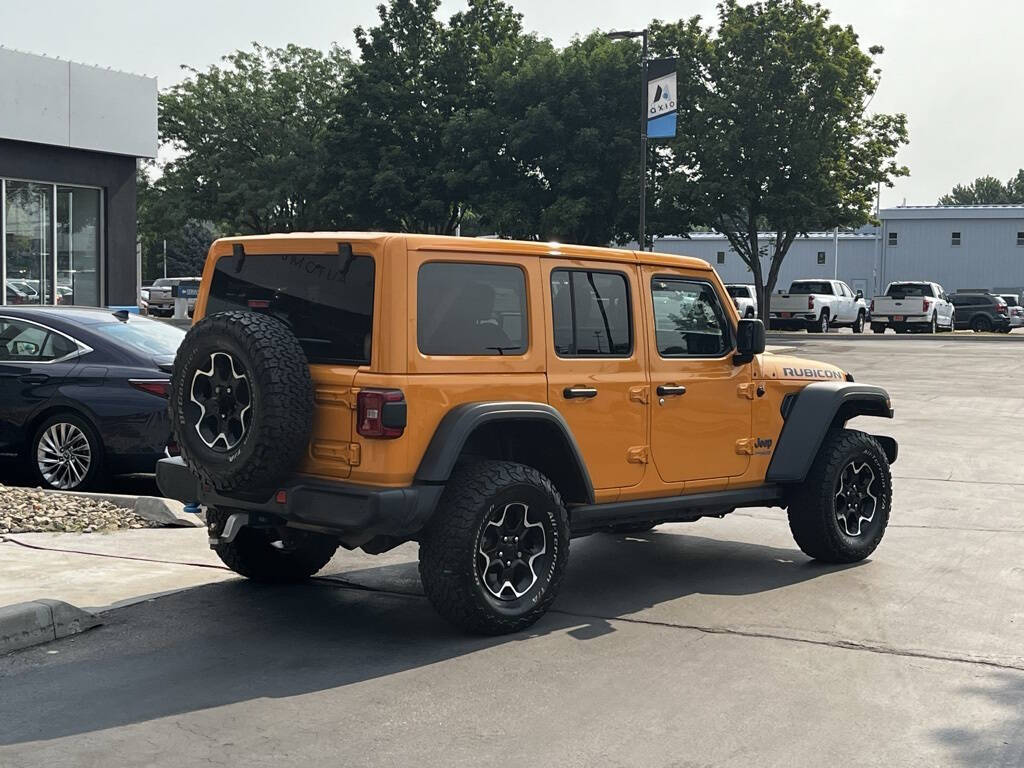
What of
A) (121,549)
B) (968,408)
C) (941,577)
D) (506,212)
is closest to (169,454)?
(121,549)

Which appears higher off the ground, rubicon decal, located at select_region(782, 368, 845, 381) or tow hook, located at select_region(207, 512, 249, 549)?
rubicon decal, located at select_region(782, 368, 845, 381)

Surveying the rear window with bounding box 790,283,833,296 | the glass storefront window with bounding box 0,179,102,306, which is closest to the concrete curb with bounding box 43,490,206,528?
the glass storefront window with bounding box 0,179,102,306

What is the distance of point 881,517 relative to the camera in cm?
829

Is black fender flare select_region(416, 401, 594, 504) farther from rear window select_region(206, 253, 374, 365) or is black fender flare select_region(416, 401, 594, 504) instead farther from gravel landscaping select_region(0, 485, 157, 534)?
gravel landscaping select_region(0, 485, 157, 534)

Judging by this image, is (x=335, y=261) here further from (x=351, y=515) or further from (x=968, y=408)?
(x=968, y=408)

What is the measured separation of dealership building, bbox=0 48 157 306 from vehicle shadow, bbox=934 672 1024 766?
21.9m

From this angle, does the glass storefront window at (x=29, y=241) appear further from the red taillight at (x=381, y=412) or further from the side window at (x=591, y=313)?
the red taillight at (x=381, y=412)

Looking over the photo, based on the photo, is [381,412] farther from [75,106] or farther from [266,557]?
[75,106]

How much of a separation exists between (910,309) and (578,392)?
4339 cm

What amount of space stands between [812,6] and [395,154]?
1556 cm

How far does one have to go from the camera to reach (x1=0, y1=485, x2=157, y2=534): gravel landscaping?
8570mm

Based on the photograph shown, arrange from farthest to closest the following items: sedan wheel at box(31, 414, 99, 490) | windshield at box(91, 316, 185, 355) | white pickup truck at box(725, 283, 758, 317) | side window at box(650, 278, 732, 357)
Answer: white pickup truck at box(725, 283, 758, 317) < windshield at box(91, 316, 185, 355) < sedan wheel at box(31, 414, 99, 490) < side window at box(650, 278, 732, 357)

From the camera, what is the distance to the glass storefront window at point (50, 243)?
79.7 feet

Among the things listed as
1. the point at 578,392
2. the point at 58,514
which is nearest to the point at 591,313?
the point at 578,392
